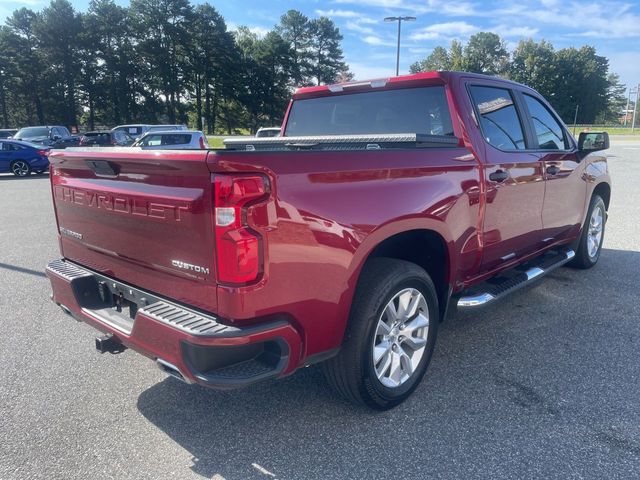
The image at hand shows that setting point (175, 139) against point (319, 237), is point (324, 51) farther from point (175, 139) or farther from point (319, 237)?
point (319, 237)

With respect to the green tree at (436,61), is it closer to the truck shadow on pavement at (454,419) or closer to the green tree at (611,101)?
the green tree at (611,101)

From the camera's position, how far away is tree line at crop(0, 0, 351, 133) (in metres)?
51.1

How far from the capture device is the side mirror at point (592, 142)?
4746 millimetres

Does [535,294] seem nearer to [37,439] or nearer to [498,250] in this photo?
[498,250]

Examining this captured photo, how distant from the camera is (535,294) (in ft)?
15.9

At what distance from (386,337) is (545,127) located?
111 inches

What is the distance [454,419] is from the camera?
2748 mm

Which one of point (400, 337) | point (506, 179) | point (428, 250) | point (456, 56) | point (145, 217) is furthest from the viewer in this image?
point (456, 56)

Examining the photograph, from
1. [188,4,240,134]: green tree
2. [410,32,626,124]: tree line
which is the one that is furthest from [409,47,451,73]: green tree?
[188,4,240,134]: green tree

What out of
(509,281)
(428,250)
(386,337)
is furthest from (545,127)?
(386,337)

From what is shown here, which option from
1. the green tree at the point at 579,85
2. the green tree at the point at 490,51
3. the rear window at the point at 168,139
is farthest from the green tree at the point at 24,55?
the green tree at the point at 579,85

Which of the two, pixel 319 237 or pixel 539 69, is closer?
pixel 319 237

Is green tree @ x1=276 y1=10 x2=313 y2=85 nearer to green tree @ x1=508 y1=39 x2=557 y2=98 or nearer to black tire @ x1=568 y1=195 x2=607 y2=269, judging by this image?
green tree @ x1=508 y1=39 x2=557 y2=98

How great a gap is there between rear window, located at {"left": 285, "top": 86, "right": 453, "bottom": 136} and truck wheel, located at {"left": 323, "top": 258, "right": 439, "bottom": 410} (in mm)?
1265
